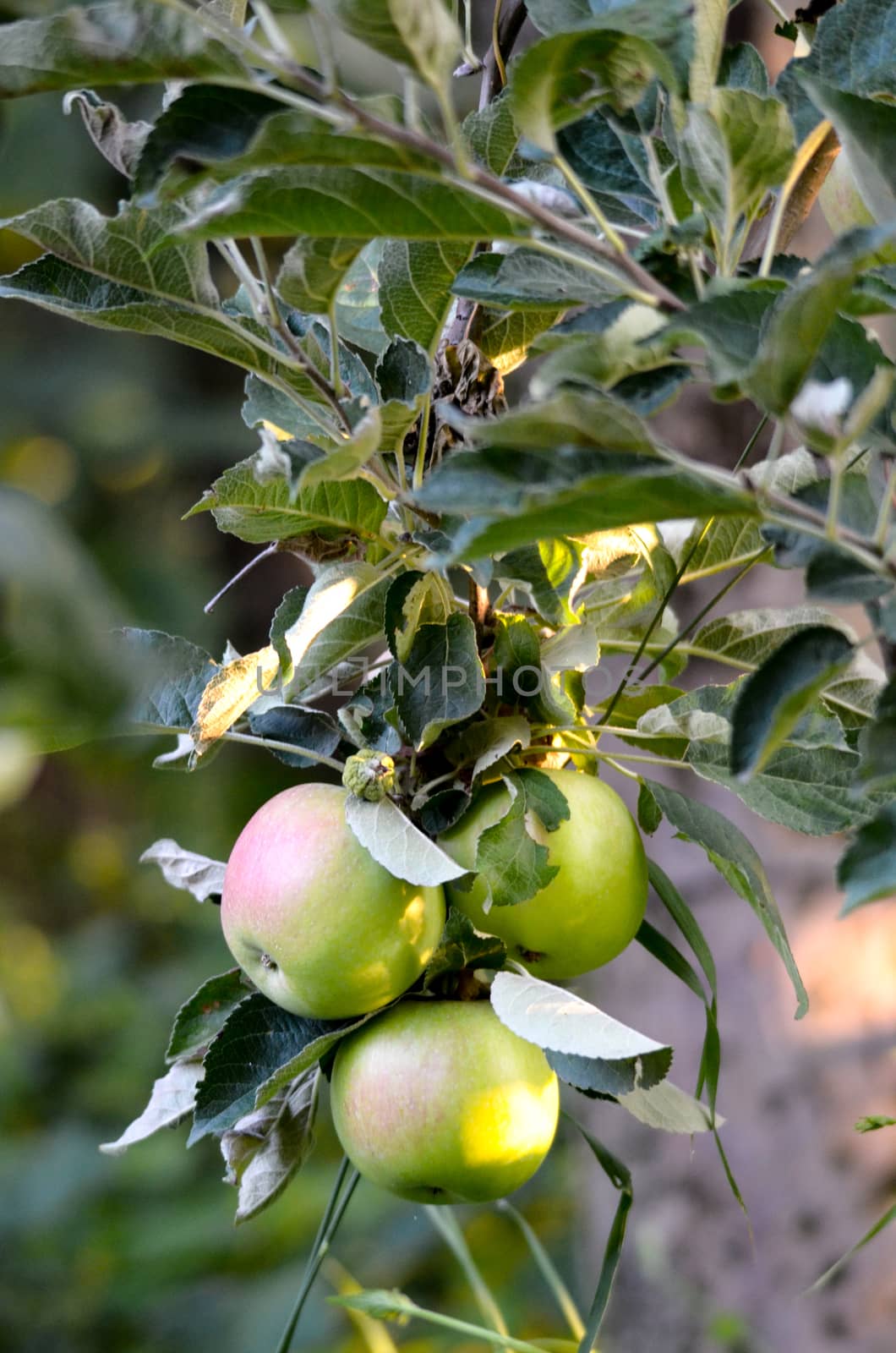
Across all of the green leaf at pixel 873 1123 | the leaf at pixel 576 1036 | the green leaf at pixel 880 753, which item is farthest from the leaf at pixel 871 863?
the green leaf at pixel 873 1123

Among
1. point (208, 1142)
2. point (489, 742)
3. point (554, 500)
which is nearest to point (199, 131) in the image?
point (554, 500)

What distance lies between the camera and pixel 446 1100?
0.42 m

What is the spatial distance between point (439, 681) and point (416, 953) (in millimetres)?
103

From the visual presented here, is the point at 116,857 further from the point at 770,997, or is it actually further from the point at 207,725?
the point at 207,725

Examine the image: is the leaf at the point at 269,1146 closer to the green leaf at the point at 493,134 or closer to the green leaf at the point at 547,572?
the green leaf at the point at 547,572

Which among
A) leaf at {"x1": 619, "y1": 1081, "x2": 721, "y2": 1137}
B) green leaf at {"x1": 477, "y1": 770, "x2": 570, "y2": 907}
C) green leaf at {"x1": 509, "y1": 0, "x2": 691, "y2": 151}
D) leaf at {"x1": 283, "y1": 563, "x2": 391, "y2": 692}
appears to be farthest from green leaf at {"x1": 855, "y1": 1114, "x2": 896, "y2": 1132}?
green leaf at {"x1": 509, "y1": 0, "x2": 691, "y2": 151}

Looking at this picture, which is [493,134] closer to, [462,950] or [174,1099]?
[462,950]

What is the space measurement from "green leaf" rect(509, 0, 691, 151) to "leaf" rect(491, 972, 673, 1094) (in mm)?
267

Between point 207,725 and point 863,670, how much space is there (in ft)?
0.87

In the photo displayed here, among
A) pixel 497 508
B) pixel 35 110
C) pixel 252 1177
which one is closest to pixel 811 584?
pixel 497 508

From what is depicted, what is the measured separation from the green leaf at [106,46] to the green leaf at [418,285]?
0.44ft

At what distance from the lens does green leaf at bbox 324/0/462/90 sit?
0.27 meters

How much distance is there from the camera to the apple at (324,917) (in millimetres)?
414

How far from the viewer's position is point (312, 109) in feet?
0.89
